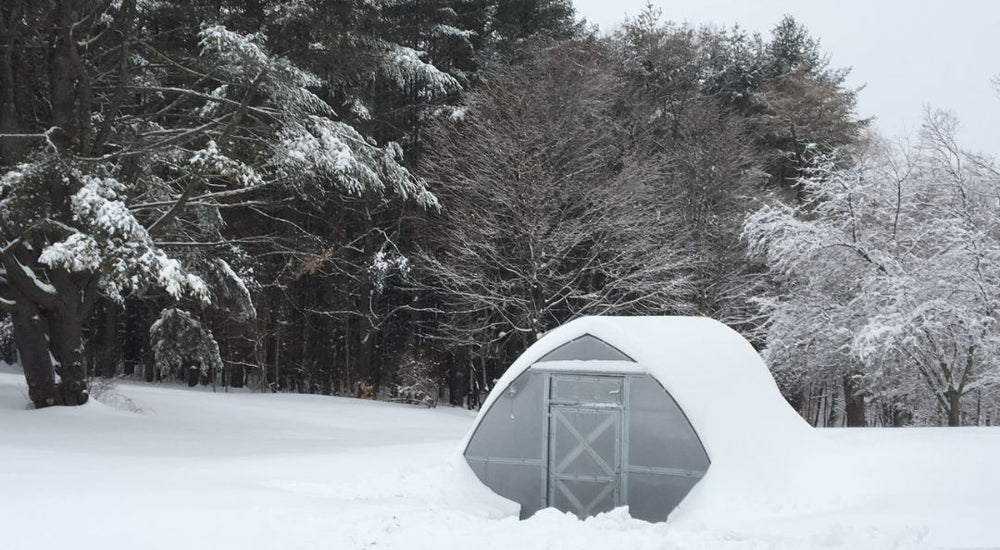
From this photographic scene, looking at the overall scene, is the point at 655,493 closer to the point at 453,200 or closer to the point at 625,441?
the point at 625,441

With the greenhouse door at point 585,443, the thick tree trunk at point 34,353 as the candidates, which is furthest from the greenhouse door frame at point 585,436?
the thick tree trunk at point 34,353

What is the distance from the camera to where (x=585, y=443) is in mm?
10078

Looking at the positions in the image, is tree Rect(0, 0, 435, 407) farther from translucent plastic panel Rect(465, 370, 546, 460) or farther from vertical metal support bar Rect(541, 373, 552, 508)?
vertical metal support bar Rect(541, 373, 552, 508)

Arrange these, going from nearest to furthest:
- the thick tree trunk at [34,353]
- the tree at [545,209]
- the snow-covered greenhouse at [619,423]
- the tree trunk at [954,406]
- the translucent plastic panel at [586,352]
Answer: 1. the snow-covered greenhouse at [619,423]
2. the translucent plastic panel at [586,352]
3. the thick tree trunk at [34,353]
4. the tree trunk at [954,406]
5. the tree at [545,209]

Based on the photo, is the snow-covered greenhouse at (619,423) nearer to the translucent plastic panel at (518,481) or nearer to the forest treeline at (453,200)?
the translucent plastic panel at (518,481)

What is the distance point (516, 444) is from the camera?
408 inches

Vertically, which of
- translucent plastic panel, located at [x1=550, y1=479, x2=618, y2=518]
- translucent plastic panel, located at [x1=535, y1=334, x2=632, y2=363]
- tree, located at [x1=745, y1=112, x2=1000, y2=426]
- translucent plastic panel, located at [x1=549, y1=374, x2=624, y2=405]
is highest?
tree, located at [x1=745, y1=112, x2=1000, y2=426]

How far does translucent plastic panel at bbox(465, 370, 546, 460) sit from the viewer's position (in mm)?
10320

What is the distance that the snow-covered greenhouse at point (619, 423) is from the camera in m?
9.62

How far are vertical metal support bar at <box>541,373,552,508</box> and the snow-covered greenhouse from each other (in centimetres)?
1

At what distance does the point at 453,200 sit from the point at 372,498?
13.6m

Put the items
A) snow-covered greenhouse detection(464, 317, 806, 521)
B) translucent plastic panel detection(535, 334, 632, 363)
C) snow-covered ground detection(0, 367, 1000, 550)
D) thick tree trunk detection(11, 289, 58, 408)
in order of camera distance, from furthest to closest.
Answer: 1. thick tree trunk detection(11, 289, 58, 408)
2. translucent plastic panel detection(535, 334, 632, 363)
3. snow-covered greenhouse detection(464, 317, 806, 521)
4. snow-covered ground detection(0, 367, 1000, 550)

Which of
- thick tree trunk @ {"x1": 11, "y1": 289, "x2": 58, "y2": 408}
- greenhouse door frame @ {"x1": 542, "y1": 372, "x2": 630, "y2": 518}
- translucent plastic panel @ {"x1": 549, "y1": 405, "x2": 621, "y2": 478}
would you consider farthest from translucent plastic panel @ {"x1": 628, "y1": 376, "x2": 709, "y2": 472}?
thick tree trunk @ {"x1": 11, "y1": 289, "x2": 58, "y2": 408}

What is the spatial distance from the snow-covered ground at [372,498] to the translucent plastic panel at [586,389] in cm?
153
